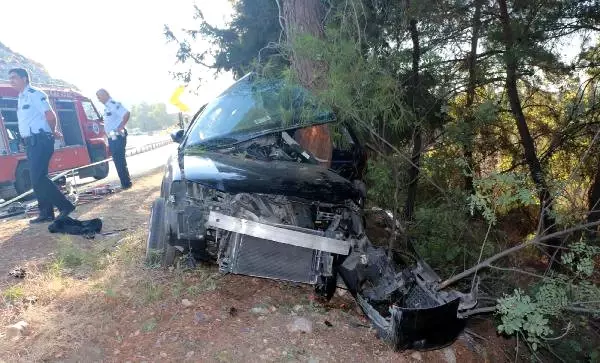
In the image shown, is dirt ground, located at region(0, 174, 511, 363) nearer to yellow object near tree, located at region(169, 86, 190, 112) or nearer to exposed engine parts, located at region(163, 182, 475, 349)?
exposed engine parts, located at region(163, 182, 475, 349)

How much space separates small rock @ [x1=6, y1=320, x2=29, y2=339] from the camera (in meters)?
2.75

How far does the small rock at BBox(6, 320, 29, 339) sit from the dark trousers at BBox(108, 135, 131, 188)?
4.83 meters

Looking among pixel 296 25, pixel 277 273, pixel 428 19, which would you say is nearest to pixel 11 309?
pixel 277 273

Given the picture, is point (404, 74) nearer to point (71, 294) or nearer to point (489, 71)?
point (489, 71)

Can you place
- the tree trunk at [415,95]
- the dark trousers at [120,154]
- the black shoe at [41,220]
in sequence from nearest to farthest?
1. the tree trunk at [415,95]
2. the black shoe at [41,220]
3. the dark trousers at [120,154]

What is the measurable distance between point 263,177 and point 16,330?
202cm

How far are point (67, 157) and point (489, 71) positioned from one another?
7.93 m

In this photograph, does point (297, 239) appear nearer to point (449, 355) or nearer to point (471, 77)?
point (449, 355)

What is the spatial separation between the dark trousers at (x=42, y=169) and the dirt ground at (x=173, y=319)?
4.07 feet

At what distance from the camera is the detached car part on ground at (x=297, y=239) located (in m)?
2.78

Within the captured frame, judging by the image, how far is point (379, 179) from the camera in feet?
14.0

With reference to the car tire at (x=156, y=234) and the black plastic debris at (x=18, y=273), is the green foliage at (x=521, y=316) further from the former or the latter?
the black plastic debris at (x=18, y=273)

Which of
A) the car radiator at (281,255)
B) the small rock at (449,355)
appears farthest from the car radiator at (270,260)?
the small rock at (449,355)

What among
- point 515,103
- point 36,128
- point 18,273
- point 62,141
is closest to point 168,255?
point 18,273
